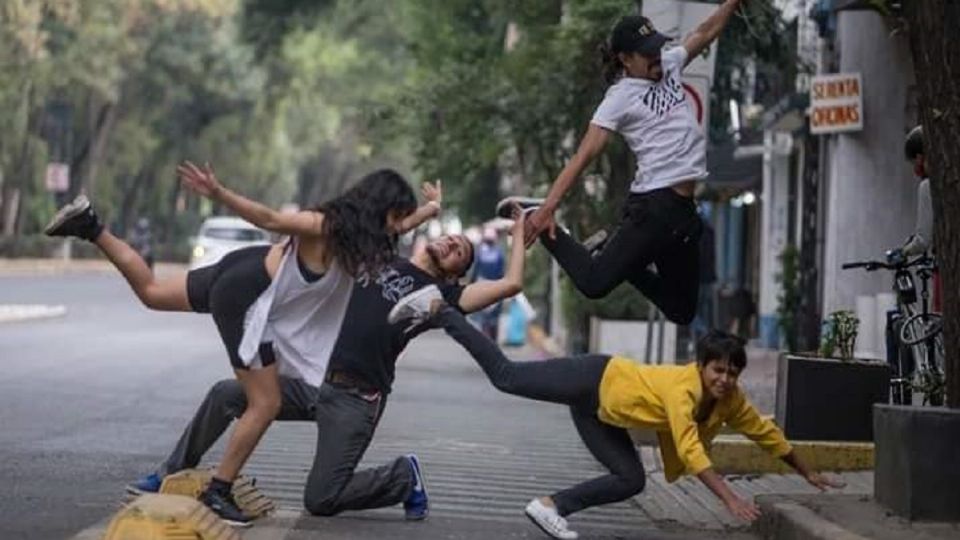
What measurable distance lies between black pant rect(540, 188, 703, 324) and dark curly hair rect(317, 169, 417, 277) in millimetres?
806

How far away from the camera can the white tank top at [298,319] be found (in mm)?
8688

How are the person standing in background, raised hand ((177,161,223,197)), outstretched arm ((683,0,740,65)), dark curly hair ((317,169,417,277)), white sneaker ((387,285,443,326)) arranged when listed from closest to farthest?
raised hand ((177,161,223,197))
white sneaker ((387,285,443,326))
dark curly hair ((317,169,417,277))
outstretched arm ((683,0,740,65))
the person standing in background

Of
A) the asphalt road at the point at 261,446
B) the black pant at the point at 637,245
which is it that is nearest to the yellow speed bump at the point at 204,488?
the asphalt road at the point at 261,446

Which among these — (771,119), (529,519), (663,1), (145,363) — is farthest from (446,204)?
(529,519)

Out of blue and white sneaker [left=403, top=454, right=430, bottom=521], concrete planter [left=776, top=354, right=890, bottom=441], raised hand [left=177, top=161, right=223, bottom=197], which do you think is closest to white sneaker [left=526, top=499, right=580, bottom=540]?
blue and white sneaker [left=403, top=454, right=430, bottom=521]

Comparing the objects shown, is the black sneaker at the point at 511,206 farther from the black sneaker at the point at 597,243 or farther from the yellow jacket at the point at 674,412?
the yellow jacket at the point at 674,412

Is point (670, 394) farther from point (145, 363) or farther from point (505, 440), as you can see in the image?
point (145, 363)

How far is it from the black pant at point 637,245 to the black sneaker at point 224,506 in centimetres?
189

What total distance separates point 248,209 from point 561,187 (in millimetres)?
1502

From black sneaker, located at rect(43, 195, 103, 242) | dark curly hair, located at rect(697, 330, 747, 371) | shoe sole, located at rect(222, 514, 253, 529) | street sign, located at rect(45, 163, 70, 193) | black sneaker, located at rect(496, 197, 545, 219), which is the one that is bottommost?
shoe sole, located at rect(222, 514, 253, 529)

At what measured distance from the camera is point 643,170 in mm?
9211

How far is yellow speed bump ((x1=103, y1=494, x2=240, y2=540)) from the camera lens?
7.06 m

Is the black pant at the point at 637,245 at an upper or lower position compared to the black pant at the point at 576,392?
upper

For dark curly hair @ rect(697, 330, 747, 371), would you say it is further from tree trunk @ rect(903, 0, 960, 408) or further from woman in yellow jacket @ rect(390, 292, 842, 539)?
tree trunk @ rect(903, 0, 960, 408)
